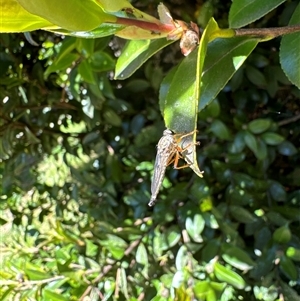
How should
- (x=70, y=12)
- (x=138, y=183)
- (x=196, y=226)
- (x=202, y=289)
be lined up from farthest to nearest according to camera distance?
(x=138, y=183)
(x=196, y=226)
(x=202, y=289)
(x=70, y=12)

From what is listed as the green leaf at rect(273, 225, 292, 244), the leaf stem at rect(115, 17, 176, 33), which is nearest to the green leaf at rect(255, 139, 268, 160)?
the green leaf at rect(273, 225, 292, 244)

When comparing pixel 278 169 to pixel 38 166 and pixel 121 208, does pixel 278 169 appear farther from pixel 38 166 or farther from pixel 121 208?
pixel 38 166

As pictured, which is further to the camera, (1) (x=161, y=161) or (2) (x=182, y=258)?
(2) (x=182, y=258)

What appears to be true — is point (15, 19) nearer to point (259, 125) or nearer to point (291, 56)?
point (291, 56)

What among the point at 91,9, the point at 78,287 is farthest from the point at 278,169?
the point at 91,9

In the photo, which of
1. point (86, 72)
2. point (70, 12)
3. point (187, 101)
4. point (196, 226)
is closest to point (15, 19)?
point (70, 12)

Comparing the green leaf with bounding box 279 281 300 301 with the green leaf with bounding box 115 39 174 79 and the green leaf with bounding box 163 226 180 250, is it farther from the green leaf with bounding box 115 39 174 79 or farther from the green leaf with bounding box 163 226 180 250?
the green leaf with bounding box 115 39 174 79
